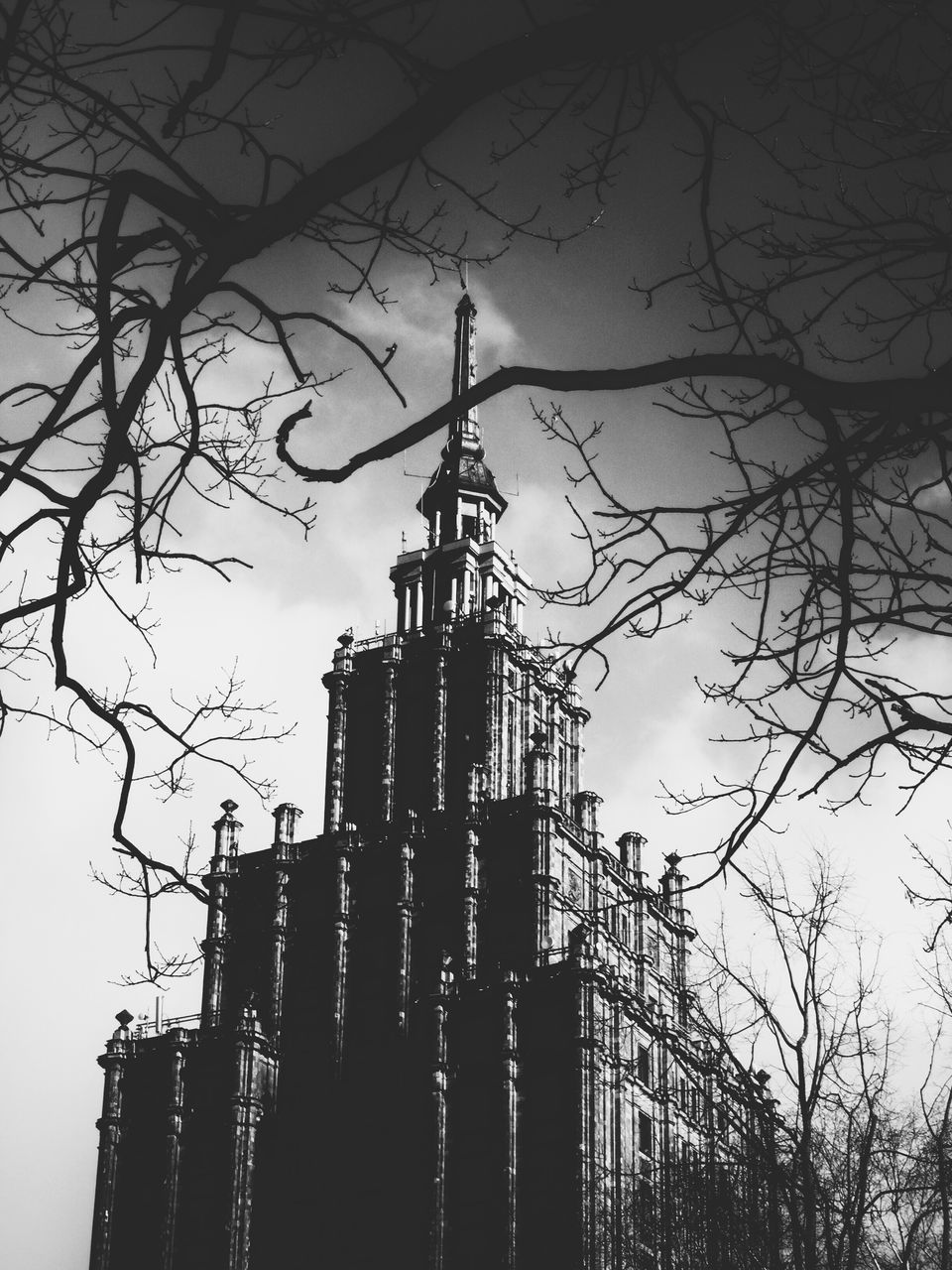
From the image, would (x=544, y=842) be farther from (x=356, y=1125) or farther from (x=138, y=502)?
(x=138, y=502)

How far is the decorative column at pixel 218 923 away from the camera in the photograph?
56.5 m

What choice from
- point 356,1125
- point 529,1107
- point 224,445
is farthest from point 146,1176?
point 224,445

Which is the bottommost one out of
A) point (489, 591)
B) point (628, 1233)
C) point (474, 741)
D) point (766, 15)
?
point (628, 1233)

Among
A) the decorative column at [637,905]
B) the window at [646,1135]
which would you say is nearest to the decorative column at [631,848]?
the decorative column at [637,905]

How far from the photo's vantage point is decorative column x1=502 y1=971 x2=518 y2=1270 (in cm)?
4584

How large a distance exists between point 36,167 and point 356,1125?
47.6m

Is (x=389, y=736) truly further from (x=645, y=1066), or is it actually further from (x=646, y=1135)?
(x=646, y=1135)

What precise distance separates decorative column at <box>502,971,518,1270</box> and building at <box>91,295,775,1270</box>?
78 mm

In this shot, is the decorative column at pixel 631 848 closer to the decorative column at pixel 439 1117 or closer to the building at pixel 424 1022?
the building at pixel 424 1022

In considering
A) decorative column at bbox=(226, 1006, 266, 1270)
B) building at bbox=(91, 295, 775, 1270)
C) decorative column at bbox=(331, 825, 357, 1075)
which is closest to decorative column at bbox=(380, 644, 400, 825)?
building at bbox=(91, 295, 775, 1270)

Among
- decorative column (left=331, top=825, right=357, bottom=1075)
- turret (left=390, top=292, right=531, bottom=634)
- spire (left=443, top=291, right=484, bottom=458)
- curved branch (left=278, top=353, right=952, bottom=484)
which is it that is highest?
spire (left=443, top=291, right=484, bottom=458)

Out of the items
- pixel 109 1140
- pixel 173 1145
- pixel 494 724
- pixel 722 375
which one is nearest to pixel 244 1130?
pixel 173 1145

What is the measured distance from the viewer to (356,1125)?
51406 mm

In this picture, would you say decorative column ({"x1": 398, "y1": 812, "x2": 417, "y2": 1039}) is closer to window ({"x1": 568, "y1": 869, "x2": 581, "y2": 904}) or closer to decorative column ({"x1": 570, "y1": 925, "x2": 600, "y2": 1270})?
window ({"x1": 568, "y1": 869, "x2": 581, "y2": 904})
